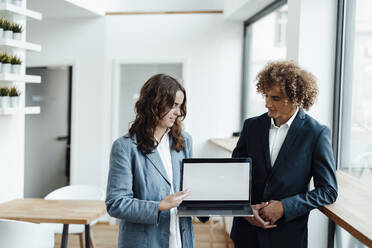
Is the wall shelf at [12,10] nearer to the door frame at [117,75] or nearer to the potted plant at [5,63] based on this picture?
the potted plant at [5,63]

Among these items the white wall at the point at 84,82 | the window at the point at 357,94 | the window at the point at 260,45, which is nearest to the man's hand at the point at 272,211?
the window at the point at 357,94

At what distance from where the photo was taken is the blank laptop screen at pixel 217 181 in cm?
159

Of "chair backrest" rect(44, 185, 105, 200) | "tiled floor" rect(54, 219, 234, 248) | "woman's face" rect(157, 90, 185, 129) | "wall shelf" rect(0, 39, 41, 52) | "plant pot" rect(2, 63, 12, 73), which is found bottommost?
"tiled floor" rect(54, 219, 234, 248)

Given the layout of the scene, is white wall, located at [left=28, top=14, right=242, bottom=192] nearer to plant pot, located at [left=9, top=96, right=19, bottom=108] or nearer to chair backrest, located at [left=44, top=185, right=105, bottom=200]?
chair backrest, located at [left=44, top=185, right=105, bottom=200]

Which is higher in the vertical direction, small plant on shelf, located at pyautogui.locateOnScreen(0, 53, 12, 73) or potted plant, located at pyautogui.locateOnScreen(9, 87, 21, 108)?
small plant on shelf, located at pyautogui.locateOnScreen(0, 53, 12, 73)

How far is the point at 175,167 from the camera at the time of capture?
169cm

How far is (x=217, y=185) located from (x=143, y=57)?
354 centimetres

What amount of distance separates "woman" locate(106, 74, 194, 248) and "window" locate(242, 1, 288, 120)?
1.87 metres

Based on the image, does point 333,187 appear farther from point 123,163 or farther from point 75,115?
point 75,115

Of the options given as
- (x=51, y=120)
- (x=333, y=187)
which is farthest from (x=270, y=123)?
(x=51, y=120)

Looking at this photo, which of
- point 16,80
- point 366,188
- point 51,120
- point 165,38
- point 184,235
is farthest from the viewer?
point 51,120

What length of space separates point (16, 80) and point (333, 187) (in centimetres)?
236

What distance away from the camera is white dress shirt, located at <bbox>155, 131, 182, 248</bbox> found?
5.42ft

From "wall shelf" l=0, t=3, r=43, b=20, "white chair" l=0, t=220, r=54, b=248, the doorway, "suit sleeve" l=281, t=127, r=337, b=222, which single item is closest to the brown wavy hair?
"suit sleeve" l=281, t=127, r=337, b=222
